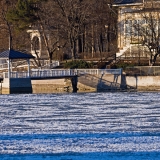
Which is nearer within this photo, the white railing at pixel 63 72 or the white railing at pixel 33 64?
the white railing at pixel 63 72

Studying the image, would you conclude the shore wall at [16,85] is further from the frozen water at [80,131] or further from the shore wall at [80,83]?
the frozen water at [80,131]

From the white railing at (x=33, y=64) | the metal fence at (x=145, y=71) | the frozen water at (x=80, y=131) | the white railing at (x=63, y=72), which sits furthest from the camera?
the white railing at (x=33, y=64)

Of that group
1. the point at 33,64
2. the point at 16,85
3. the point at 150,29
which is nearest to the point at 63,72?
the point at 16,85

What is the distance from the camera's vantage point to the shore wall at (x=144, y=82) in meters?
47.4

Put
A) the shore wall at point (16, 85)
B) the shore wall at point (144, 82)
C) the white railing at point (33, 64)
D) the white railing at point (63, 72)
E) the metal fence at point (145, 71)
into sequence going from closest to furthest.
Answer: the shore wall at point (16, 85) < the shore wall at point (144, 82) < the metal fence at point (145, 71) < the white railing at point (63, 72) < the white railing at point (33, 64)

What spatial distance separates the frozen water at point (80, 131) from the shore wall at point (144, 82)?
60.2ft

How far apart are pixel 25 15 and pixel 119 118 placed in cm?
3646

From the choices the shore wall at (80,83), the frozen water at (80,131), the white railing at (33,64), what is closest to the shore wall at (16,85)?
the shore wall at (80,83)

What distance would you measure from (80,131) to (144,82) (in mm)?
28778

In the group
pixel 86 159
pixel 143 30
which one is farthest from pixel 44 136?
pixel 143 30

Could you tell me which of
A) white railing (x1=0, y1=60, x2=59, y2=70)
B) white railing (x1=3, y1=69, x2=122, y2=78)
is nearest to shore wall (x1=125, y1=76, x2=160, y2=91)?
white railing (x1=3, y1=69, x2=122, y2=78)

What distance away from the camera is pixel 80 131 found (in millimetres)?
19453

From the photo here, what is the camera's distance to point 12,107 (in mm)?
28062

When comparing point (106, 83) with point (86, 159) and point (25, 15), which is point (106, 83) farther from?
point (86, 159)
